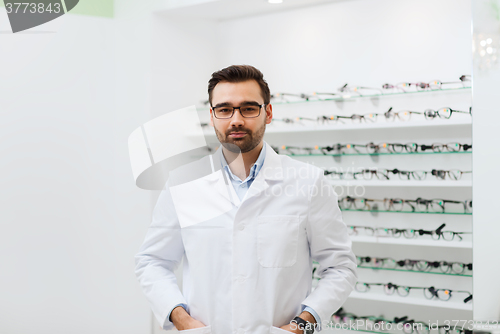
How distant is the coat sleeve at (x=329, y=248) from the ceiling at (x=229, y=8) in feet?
6.07

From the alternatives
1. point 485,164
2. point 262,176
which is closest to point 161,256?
point 262,176

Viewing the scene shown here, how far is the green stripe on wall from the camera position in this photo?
3131 millimetres

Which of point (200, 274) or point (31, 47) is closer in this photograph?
point (200, 274)

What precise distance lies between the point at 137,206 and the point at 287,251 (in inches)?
74.5

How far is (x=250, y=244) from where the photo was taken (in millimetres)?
1521

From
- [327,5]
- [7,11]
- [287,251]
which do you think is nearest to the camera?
[287,251]

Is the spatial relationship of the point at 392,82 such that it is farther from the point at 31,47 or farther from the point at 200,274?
the point at 31,47

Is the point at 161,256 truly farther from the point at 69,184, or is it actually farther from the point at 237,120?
the point at 69,184

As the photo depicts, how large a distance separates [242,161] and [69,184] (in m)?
1.90

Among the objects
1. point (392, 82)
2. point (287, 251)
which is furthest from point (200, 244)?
point (392, 82)

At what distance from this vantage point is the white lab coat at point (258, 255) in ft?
4.92

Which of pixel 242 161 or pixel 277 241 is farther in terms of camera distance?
pixel 242 161

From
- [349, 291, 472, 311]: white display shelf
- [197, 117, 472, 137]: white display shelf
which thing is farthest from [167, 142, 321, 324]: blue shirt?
[349, 291, 472, 311]: white display shelf

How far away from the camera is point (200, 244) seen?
154 centimetres
